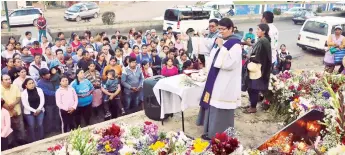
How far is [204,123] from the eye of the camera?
5.48m

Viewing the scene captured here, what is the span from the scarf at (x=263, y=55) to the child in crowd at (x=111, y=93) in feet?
7.79

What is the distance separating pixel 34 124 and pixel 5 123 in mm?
540

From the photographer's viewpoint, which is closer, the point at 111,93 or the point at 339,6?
the point at 111,93

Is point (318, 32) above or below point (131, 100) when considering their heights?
above

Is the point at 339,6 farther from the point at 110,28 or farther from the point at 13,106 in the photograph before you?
the point at 13,106

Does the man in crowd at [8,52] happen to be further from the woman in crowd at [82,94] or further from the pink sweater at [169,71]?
the pink sweater at [169,71]

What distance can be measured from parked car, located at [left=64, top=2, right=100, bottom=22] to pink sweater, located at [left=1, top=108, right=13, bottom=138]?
62.2 ft

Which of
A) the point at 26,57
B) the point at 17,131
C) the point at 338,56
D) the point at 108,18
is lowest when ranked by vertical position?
the point at 17,131

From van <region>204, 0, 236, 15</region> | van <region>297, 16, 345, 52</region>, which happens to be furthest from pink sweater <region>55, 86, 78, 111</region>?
van <region>204, 0, 236, 15</region>

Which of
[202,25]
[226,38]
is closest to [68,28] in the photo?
[202,25]

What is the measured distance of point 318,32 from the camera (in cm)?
1385

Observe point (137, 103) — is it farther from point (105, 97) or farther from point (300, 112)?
point (300, 112)

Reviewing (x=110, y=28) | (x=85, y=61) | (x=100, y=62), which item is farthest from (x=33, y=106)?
(x=110, y=28)

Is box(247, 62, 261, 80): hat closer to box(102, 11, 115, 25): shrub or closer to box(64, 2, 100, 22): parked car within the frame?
box(102, 11, 115, 25): shrub
